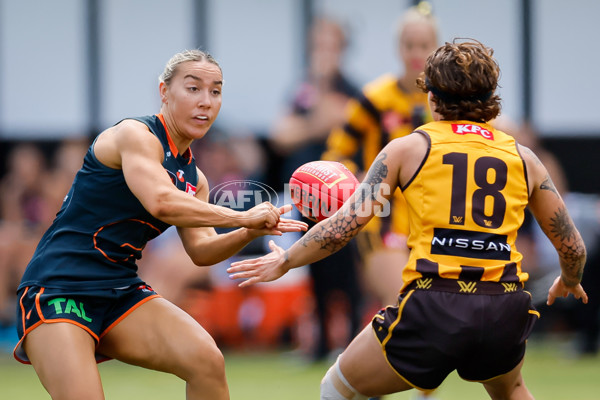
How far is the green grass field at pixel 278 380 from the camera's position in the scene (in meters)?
7.20

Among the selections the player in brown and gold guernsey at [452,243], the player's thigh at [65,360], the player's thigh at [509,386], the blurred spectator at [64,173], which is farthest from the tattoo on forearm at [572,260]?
the blurred spectator at [64,173]

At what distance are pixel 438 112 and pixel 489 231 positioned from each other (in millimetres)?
562

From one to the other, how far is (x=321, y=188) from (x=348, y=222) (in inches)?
23.7

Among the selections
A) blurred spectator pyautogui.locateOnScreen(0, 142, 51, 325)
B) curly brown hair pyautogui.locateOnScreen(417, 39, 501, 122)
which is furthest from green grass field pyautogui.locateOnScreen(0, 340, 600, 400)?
curly brown hair pyautogui.locateOnScreen(417, 39, 501, 122)

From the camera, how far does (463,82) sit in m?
3.88

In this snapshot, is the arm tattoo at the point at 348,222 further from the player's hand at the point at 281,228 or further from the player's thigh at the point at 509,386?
the player's thigh at the point at 509,386

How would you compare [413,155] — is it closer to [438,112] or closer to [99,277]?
[438,112]

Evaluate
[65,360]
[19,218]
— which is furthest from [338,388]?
[19,218]

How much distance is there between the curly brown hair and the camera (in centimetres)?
387

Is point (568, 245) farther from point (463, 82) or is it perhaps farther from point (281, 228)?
point (281, 228)

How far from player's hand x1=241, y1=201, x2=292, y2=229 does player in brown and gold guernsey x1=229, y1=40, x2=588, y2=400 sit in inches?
11.2

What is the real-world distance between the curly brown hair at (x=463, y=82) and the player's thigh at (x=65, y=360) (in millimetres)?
1806

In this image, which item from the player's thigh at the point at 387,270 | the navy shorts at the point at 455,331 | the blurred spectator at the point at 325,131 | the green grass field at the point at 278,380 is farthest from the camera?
the blurred spectator at the point at 325,131

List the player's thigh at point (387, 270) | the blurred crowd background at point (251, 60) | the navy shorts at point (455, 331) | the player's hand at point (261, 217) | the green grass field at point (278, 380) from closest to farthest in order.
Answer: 1. the navy shorts at point (455, 331)
2. the player's hand at point (261, 217)
3. the player's thigh at point (387, 270)
4. the green grass field at point (278, 380)
5. the blurred crowd background at point (251, 60)
